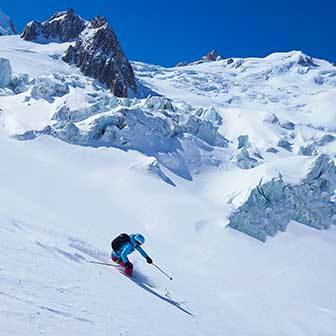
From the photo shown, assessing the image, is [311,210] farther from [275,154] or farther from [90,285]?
[90,285]

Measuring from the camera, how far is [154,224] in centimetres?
2109

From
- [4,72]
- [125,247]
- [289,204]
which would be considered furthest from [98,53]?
[125,247]

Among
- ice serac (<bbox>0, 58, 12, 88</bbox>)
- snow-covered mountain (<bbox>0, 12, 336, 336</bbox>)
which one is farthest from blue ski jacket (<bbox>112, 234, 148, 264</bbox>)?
ice serac (<bbox>0, 58, 12, 88</bbox>)

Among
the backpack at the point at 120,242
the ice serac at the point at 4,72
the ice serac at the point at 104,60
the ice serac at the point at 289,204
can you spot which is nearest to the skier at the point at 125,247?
the backpack at the point at 120,242

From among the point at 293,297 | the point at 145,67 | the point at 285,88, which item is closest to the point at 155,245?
the point at 293,297

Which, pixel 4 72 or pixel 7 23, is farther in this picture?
pixel 7 23

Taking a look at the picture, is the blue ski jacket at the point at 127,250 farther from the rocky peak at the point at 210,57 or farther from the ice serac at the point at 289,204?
the rocky peak at the point at 210,57

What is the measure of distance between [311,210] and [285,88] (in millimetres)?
90816

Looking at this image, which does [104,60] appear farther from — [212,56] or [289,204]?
[212,56]

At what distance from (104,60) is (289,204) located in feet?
199

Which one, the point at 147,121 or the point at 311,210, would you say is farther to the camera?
the point at 147,121

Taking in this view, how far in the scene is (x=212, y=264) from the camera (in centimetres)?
1881

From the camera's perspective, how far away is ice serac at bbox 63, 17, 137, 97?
7631cm

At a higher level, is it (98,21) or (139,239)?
(98,21)
